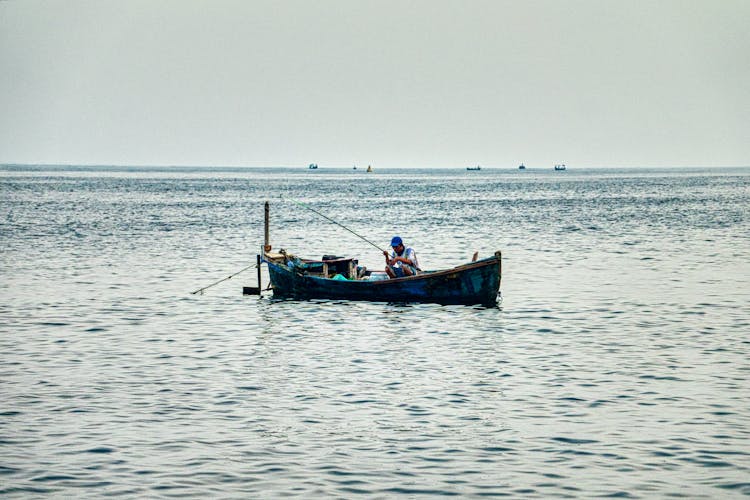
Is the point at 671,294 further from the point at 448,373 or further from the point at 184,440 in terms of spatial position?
the point at 184,440

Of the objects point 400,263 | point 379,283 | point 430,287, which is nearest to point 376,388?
point 430,287

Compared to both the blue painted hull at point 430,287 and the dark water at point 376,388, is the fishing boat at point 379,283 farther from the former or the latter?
A: the dark water at point 376,388

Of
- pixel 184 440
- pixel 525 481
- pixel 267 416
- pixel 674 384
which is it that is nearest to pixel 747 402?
pixel 674 384

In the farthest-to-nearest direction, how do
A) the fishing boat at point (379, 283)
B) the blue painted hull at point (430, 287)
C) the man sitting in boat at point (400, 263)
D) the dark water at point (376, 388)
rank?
the man sitting in boat at point (400, 263)
the fishing boat at point (379, 283)
the blue painted hull at point (430, 287)
the dark water at point (376, 388)

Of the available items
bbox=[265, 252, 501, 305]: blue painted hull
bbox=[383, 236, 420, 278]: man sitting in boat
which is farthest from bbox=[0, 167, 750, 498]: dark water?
bbox=[383, 236, 420, 278]: man sitting in boat

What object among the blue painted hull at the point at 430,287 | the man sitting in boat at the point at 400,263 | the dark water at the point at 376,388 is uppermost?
the man sitting in boat at the point at 400,263

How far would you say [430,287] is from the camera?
25984mm

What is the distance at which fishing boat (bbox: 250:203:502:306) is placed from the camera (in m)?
25.5

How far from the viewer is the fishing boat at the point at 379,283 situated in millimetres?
25469

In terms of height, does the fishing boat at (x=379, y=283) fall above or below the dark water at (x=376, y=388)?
above

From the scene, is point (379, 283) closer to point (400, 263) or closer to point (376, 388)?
point (400, 263)

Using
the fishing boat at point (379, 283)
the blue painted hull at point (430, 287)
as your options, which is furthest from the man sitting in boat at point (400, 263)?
the blue painted hull at point (430, 287)

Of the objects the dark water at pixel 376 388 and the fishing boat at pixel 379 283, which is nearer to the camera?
the dark water at pixel 376 388

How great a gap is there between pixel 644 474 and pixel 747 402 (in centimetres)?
431
